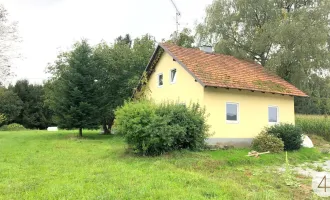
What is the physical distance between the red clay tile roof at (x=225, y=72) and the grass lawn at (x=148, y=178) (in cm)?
474

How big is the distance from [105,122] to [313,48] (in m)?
18.8

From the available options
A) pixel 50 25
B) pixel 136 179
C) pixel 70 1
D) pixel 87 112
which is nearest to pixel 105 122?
pixel 87 112

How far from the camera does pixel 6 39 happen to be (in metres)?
25.1

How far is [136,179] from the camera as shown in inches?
327

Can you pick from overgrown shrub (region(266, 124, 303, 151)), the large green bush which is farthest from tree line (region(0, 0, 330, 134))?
the large green bush

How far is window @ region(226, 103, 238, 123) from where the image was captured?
666 inches

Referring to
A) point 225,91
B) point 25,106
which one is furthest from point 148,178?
point 25,106

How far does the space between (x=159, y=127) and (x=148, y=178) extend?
14.4 feet

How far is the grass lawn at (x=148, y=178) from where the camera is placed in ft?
23.0

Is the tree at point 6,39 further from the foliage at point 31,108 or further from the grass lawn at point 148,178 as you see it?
the foliage at point 31,108

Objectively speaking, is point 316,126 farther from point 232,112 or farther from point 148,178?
point 148,178

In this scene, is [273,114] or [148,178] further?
[273,114]

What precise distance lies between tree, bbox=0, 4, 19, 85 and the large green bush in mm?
16450

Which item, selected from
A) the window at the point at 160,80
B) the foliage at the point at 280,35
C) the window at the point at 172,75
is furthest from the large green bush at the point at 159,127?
the foliage at the point at 280,35
